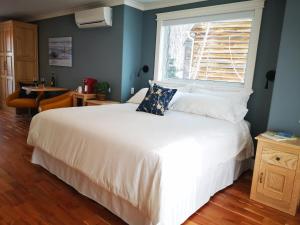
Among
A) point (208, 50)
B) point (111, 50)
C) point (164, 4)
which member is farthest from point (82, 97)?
point (208, 50)

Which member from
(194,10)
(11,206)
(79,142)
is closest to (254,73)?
(194,10)

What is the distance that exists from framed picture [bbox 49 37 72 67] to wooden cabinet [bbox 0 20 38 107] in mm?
681

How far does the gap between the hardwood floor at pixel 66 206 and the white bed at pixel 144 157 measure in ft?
0.28

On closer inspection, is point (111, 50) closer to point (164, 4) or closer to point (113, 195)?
point (164, 4)

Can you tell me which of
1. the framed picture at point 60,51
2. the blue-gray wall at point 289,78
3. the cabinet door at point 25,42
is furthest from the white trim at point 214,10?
the cabinet door at point 25,42

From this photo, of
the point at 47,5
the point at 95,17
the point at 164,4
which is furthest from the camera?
the point at 47,5

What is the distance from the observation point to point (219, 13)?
309 centimetres

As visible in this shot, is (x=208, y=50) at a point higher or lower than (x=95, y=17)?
lower

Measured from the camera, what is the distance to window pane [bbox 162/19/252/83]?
3.06m

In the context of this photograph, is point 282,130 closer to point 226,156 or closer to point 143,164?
point 226,156

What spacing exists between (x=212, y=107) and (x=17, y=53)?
4.75 meters

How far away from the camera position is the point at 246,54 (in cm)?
300

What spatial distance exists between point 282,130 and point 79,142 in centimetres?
194

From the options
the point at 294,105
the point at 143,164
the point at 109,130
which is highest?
the point at 294,105
